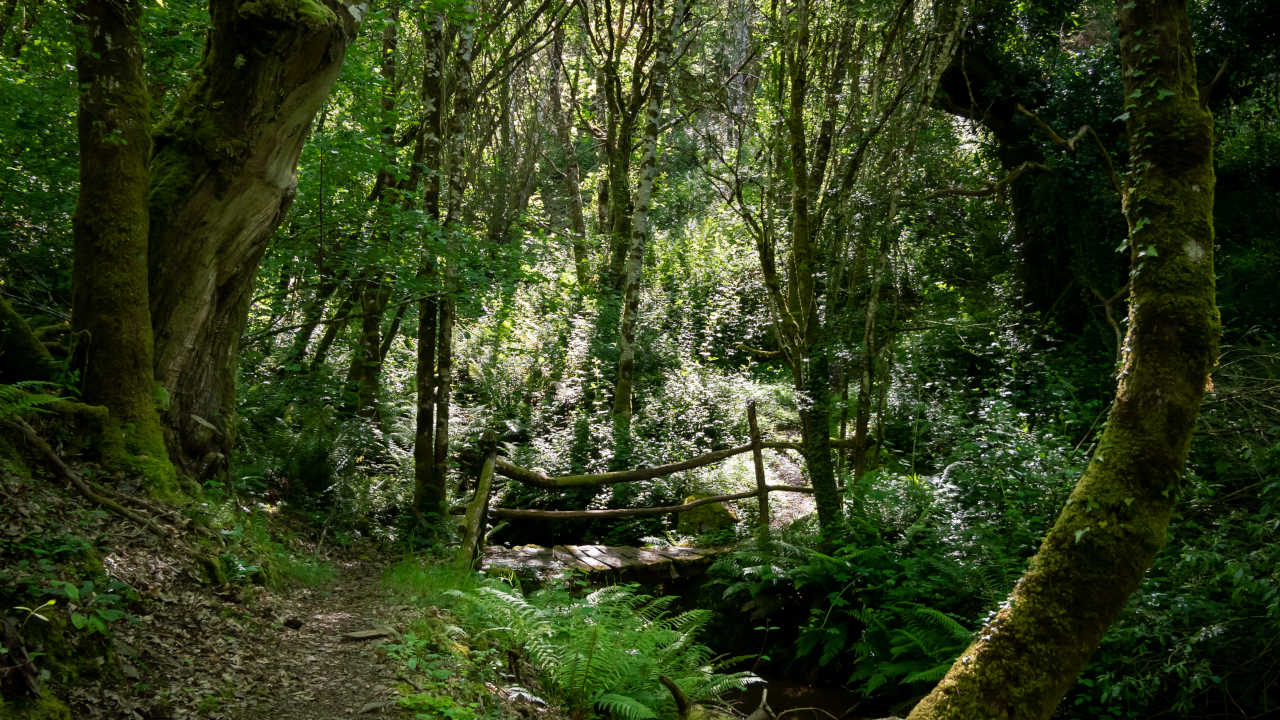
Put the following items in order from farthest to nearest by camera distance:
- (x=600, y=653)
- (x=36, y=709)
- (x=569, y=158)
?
1. (x=569, y=158)
2. (x=600, y=653)
3. (x=36, y=709)

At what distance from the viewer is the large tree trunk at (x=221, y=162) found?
514 centimetres

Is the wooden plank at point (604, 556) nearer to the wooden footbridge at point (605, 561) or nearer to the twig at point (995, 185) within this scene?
the wooden footbridge at point (605, 561)

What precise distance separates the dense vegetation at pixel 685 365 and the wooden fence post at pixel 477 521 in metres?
0.38

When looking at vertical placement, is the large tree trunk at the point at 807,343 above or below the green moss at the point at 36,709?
above

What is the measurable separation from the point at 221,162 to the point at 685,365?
10230mm

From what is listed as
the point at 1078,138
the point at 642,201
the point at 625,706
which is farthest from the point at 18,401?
the point at 642,201

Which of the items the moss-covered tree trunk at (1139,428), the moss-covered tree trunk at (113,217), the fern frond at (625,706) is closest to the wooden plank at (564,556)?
the fern frond at (625,706)

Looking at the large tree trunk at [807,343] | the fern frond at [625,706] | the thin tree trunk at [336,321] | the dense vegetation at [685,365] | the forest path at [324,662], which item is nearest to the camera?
the dense vegetation at [685,365]

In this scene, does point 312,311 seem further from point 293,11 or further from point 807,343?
point 807,343

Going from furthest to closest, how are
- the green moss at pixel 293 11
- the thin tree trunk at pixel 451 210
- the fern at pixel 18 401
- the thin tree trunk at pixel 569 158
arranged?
the thin tree trunk at pixel 569 158, the thin tree trunk at pixel 451 210, the green moss at pixel 293 11, the fern at pixel 18 401

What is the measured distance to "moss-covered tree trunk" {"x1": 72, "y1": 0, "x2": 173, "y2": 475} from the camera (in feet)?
14.6

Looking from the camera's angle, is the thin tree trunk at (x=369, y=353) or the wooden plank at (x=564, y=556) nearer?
the wooden plank at (x=564, y=556)

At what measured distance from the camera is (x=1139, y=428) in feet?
10.4

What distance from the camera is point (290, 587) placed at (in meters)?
5.44
